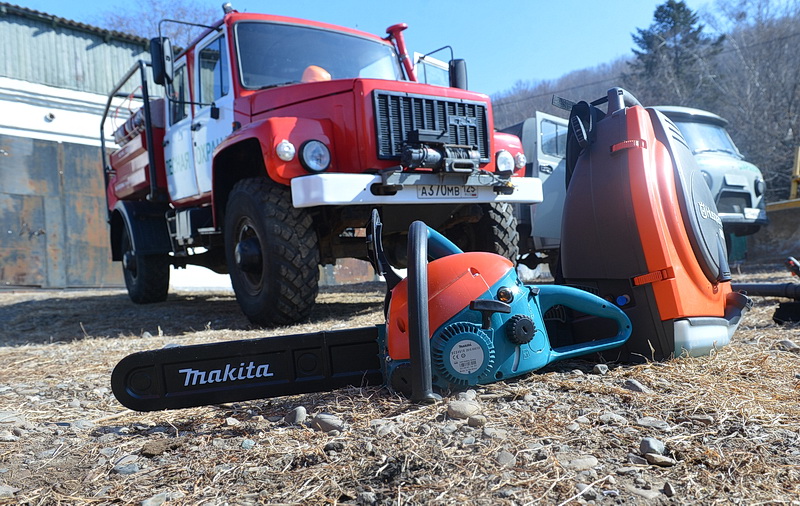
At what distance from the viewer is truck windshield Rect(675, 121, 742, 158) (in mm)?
8201

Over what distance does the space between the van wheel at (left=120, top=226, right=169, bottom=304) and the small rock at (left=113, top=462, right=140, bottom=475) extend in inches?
229

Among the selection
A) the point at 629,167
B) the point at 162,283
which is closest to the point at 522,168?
the point at 629,167

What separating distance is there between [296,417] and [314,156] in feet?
8.56

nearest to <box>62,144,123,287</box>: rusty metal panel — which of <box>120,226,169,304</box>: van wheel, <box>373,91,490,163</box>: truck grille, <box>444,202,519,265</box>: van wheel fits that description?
<box>120,226,169,304</box>: van wheel

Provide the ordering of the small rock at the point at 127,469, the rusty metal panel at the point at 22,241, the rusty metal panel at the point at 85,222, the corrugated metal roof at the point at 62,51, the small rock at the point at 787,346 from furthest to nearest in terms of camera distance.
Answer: the corrugated metal roof at the point at 62,51, the rusty metal panel at the point at 85,222, the rusty metal panel at the point at 22,241, the small rock at the point at 787,346, the small rock at the point at 127,469

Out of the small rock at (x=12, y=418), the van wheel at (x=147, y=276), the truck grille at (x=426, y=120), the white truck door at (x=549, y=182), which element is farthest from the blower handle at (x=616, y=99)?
the van wheel at (x=147, y=276)

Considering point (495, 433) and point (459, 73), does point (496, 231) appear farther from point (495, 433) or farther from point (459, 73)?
point (495, 433)

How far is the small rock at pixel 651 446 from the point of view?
4.96ft

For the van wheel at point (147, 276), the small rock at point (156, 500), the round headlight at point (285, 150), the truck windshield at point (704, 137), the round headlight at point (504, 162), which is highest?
the truck windshield at point (704, 137)

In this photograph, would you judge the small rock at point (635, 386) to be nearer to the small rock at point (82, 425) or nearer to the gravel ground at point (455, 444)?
the gravel ground at point (455, 444)

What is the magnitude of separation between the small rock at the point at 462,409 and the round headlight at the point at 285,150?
2688 millimetres

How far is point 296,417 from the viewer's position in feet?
6.28

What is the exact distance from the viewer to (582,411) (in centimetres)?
183

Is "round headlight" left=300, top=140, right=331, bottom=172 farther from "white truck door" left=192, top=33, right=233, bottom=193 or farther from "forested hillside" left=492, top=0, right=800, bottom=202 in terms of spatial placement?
"forested hillside" left=492, top=0, right=800, bottom=202
